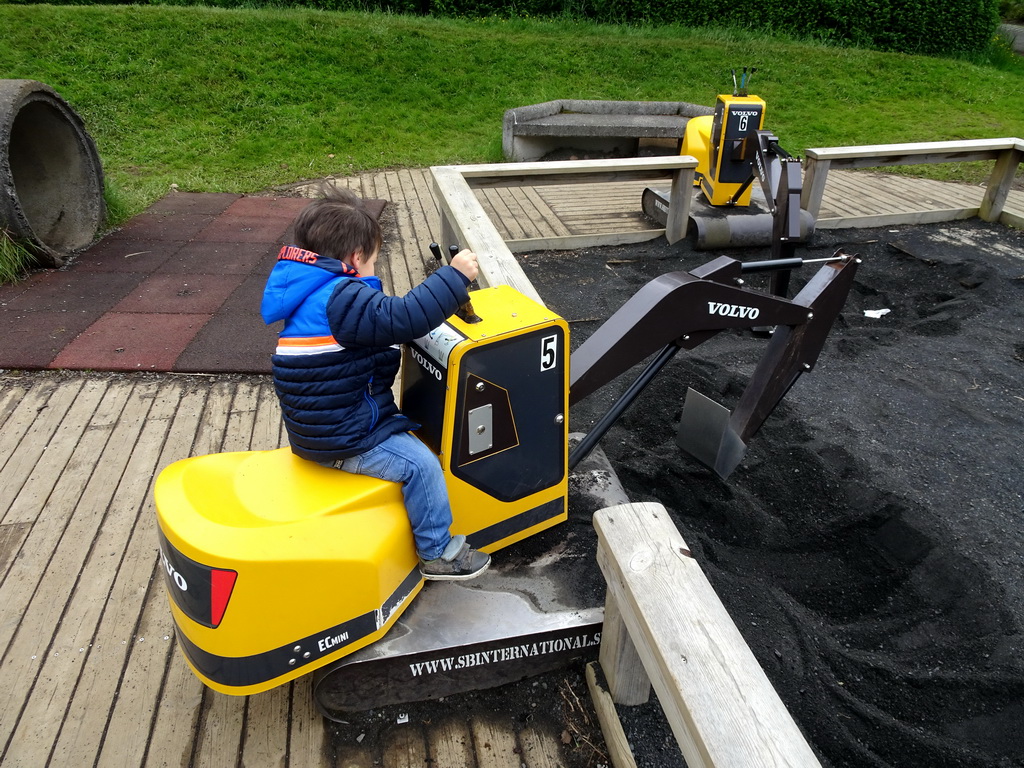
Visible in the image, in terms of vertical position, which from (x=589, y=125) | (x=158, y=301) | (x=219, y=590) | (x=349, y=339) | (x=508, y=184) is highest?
(x=349, y=339)

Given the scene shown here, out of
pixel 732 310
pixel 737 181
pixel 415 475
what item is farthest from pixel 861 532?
pixel 737 181

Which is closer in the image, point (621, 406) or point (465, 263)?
point (465, 263)

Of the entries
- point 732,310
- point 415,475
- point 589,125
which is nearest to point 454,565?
point 415,475

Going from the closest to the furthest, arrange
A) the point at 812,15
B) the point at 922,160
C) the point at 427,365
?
the point at 427,365
the point at 922,160
the point at 812,15

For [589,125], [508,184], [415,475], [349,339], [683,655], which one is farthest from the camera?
[589,125]

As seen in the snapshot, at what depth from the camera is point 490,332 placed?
78.8 inches

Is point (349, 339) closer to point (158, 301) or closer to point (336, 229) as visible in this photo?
point (336, 229)

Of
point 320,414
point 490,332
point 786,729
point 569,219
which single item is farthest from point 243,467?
point 569,219

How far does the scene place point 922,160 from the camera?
5.93 metres

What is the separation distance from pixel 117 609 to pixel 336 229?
1.62 meters

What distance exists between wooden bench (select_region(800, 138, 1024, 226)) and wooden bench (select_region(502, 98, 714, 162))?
8.42 ft

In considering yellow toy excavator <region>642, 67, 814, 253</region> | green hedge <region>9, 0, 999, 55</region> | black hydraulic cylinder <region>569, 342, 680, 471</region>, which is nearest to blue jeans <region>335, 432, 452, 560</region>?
black hydraulic cylinder <region>569, 342, 680, 471</region>

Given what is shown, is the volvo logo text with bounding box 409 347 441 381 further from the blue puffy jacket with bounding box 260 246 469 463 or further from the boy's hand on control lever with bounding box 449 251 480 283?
the boy's hand on control lever with bounding box 449 251 480 283

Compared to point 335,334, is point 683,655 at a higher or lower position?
lower
